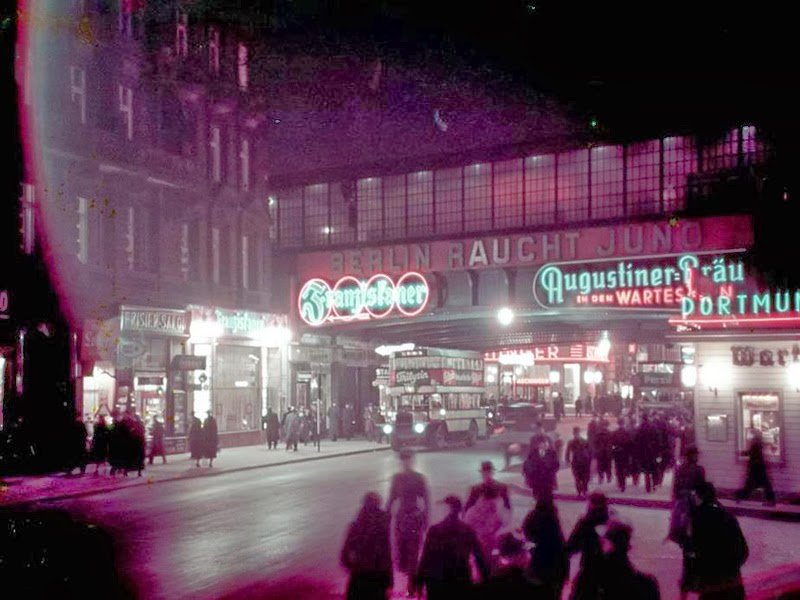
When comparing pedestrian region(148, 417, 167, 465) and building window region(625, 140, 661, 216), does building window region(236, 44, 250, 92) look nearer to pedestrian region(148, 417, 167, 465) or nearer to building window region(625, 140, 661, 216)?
pedestrian region(148, 417, 167, 465)

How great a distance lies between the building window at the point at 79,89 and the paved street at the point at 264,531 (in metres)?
13.1

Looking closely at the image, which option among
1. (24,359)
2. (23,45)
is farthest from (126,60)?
(24,359)

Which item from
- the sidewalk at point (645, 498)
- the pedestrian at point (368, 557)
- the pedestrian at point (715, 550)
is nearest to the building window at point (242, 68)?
the sidewalk at point (645, 498)

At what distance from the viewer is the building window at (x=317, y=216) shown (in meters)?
44.5

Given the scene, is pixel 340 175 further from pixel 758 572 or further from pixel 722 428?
pixel 758 572

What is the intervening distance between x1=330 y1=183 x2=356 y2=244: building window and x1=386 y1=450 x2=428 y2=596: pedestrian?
31.7m

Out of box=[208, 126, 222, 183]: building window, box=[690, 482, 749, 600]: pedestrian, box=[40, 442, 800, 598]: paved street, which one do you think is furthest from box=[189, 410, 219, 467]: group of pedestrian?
box=[690, 482, 749, 600]: pedestrian

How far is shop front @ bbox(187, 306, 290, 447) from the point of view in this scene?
3794 cm

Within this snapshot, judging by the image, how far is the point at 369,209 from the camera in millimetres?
43875

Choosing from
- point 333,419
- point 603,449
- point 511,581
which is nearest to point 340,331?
point 333,419

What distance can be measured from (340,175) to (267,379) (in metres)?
10.0

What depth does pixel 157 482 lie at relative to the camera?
2731 cm

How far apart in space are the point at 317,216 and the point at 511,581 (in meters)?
37.9

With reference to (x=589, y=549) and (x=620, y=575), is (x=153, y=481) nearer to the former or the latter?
(x=589, y=549)
